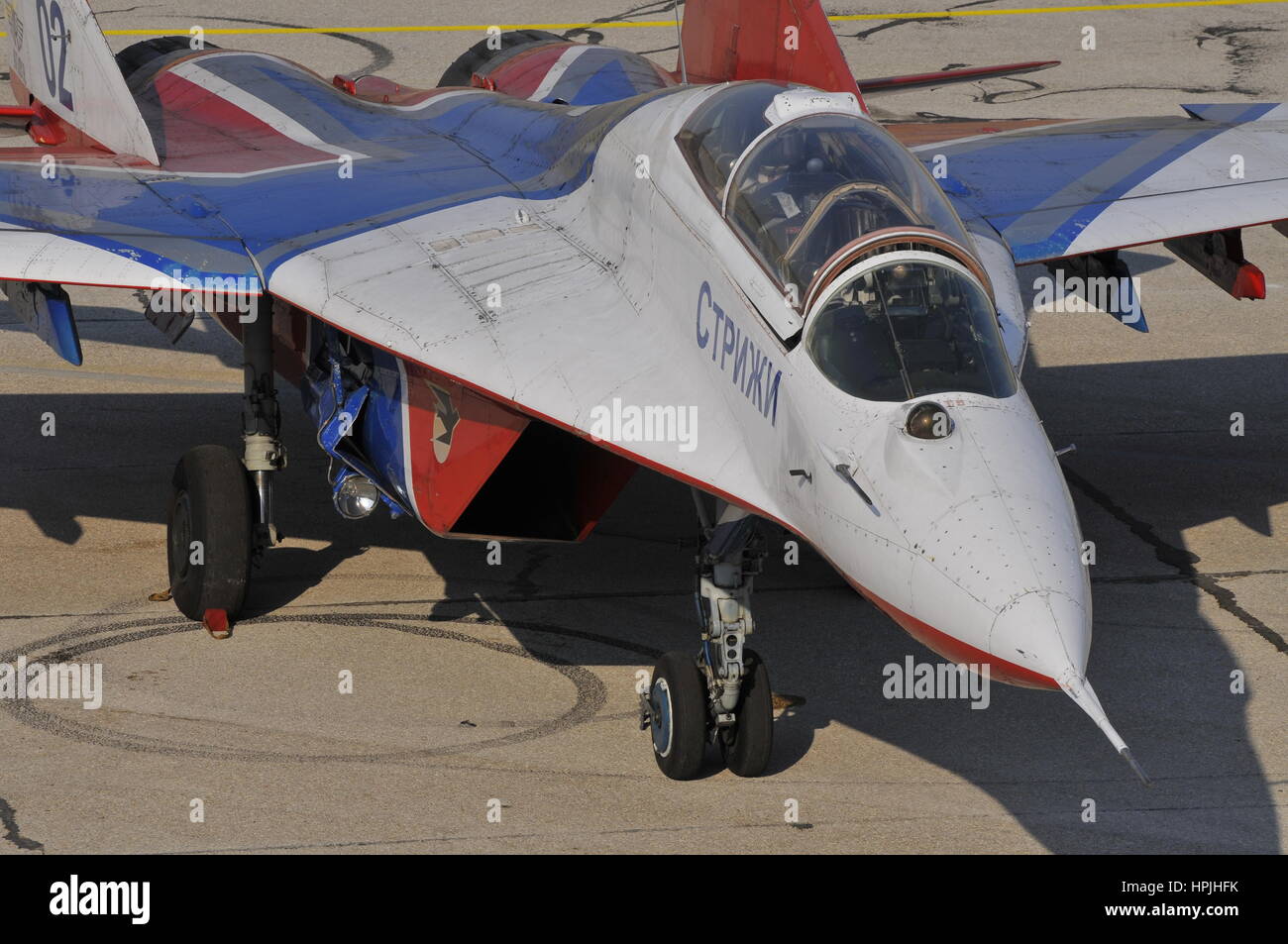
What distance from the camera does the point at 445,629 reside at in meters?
11.2

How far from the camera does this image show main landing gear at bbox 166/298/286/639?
11070 millimetres

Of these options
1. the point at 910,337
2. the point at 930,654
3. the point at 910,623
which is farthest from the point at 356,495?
the point at 910,623

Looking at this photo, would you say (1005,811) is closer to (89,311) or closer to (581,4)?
(89,311)

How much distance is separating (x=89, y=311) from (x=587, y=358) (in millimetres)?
11900

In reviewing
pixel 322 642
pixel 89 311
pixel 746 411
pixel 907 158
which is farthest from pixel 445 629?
pixel 89 311

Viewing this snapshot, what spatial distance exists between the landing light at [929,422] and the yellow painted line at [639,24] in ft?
81.5

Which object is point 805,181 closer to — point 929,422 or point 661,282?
point 661,282

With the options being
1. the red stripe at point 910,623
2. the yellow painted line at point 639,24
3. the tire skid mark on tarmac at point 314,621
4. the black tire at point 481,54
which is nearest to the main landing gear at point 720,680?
the red stripe at point 910,623

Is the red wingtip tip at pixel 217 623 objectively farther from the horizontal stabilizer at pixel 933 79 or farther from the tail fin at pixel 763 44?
the horizontal stabilizer at pixel 933 79

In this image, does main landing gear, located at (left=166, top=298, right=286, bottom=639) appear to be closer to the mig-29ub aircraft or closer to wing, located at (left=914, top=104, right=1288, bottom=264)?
the mig-29ub aircraft

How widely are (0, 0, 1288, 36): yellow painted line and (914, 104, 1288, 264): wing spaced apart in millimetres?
17322

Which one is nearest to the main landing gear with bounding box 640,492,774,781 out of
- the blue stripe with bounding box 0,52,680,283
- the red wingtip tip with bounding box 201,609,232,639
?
the blue stripe with bounding box 0,52,680,283

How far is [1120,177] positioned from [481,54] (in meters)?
6.80

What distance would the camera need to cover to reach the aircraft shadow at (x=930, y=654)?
8.89 m
